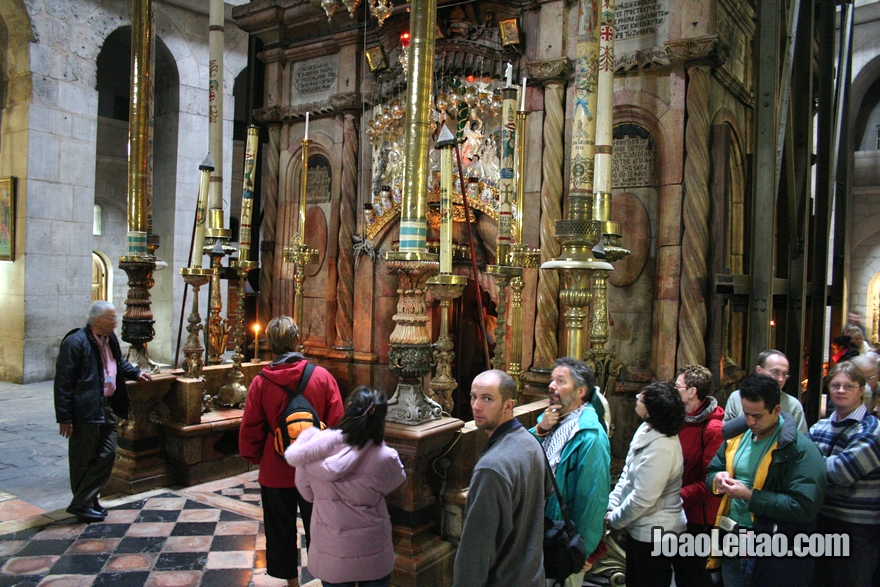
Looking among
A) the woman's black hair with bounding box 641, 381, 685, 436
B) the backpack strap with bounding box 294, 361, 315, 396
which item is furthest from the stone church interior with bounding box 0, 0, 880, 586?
the woman's black hair with bounding box 641, 381, 685, 436

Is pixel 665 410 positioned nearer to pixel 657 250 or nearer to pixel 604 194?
pixel 604 194

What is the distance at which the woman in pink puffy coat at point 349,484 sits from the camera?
2.38 m

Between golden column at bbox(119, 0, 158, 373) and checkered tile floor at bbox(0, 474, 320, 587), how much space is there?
50.0 inches

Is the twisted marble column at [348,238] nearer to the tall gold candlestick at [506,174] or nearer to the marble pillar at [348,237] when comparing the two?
the marble pillar at [348,237]

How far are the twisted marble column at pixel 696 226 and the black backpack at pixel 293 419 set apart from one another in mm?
3929

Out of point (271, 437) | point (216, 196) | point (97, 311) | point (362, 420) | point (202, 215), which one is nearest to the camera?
point (362, 420)

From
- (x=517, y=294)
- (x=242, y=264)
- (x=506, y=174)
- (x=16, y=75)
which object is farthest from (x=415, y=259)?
(x=16, y=75)

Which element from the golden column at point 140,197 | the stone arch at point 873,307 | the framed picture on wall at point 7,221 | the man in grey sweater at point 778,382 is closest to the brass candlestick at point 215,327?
the golden column at point 140,197

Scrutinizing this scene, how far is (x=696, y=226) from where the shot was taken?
5785 millimetres

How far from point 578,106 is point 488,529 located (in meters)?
3.09

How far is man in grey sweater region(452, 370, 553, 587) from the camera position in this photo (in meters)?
1.95

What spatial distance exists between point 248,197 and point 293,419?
3321 mm

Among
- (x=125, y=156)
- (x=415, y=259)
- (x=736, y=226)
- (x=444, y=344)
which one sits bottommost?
(x=444, y=344)

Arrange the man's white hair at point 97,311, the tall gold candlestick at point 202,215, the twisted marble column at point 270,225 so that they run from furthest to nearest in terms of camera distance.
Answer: the twisted marble column at point 270,225 < the tall gold candlestick at point 202,215 < the man's white hair at point 97,311
